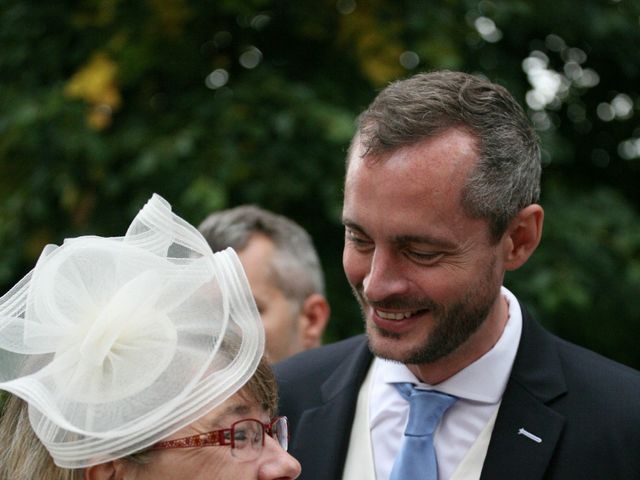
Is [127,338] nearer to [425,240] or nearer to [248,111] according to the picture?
[425,240]

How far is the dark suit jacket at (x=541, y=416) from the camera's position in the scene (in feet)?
9.51

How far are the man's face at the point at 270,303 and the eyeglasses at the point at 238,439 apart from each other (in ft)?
5.52

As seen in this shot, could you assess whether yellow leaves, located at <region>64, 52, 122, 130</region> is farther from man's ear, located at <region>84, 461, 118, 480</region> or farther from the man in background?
man's ear, located at <region>84, 461, 118, 480</region>

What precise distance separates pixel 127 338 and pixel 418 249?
0.88 meters

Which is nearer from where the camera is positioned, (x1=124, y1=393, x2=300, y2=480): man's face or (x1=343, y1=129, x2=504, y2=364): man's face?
(x1=124, y1=393, x2=300, y2=480): man's face

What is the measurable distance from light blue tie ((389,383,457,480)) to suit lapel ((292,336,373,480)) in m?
0.21

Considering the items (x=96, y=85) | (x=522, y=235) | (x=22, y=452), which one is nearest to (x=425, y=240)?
(x=522, y=235)

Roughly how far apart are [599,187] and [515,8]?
1.41 metres

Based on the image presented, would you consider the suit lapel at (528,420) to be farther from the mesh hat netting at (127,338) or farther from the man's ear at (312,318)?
the man's ear at (312,318)

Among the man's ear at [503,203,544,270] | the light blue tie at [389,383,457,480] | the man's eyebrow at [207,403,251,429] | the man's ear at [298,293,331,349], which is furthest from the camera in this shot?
the man's ear at [298,293,331,349]

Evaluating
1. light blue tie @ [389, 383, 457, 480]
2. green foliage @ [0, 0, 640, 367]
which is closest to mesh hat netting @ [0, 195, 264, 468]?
Result: light blue tie @ [389, 383, 457, 480]

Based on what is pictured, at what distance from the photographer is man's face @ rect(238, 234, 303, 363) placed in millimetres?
4387

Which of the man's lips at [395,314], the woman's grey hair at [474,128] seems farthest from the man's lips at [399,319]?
the woman's grey hair at [474,128]

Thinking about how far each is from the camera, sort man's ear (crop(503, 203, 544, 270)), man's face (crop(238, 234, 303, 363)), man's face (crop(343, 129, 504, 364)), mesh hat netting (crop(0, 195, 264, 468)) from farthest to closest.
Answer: man's face (crop(238, 234, 303, 363)) < man's ear (crop(503, 203, 544, 270)) < man's face (crop(343, 129, 504, 364)) < mesh hat netting (crop(0, 195, 264, 468))
